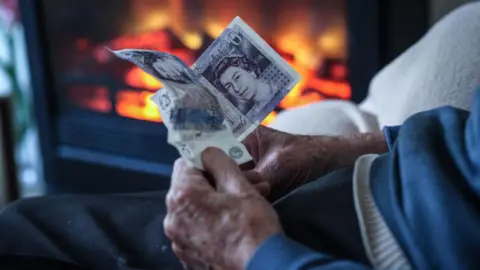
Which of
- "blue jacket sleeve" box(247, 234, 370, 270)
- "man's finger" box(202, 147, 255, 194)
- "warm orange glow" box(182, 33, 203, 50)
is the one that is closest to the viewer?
"blue jacket sleeve" box(247, 234, 370, 270)

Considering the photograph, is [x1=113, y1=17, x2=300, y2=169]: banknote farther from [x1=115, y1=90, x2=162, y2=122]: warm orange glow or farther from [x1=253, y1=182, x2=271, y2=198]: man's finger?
[x1=115, y1=90, x2=162, y2=122]: warm orange glow

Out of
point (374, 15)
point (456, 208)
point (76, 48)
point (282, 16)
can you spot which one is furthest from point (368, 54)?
point (456, 208)

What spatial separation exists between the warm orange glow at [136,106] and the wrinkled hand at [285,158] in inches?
40.6

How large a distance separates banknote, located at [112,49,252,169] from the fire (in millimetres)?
920

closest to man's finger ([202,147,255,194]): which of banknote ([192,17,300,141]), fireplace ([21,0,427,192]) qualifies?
banknote ([192,17,300,141])

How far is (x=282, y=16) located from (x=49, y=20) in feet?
2.36

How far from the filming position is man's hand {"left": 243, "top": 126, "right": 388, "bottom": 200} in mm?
940

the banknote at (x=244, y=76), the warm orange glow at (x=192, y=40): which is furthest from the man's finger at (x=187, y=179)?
the warm orange glow at (x=192, y=40)

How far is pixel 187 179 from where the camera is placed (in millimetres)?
759

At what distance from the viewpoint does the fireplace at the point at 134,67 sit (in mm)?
1662

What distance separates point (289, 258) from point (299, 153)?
0.32 meters

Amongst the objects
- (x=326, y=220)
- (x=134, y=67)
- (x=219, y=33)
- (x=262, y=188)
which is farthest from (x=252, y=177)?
(x=134, y=67)

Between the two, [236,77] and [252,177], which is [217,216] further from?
[236,77]

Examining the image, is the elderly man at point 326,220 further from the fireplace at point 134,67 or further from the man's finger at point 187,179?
the fireplace at point 134,67
